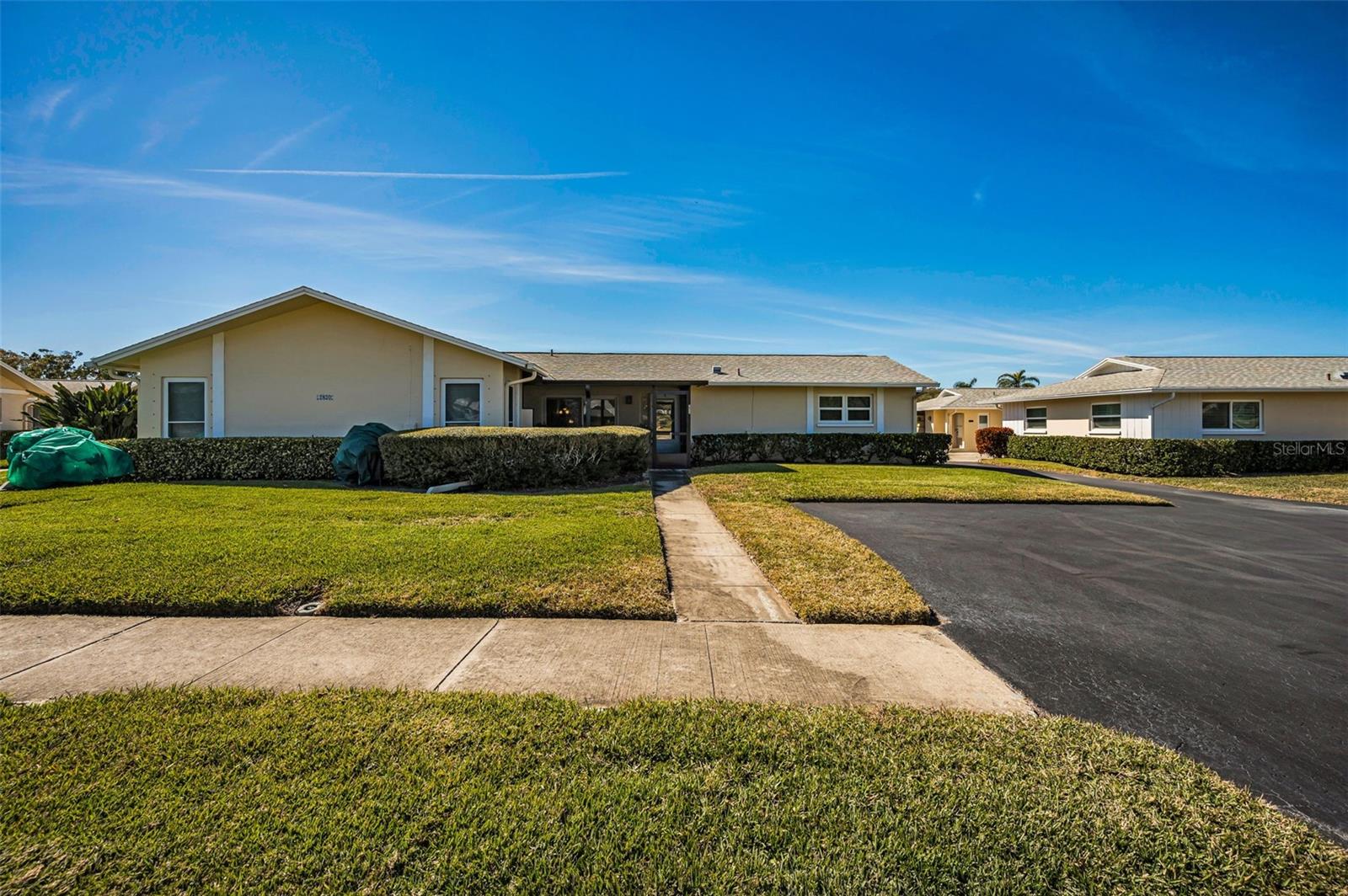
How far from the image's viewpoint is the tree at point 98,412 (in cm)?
1744

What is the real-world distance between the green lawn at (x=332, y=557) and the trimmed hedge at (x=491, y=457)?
265cm

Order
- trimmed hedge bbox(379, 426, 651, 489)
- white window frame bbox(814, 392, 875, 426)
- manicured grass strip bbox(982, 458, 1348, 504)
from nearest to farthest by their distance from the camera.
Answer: trimmed hedge bbox(379, 426, 651, 489) < manicured grass strip bbox(982, 458, 1348, 504) < white window frame bbox(814, 392, 875, 426)

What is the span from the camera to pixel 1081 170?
46.8 feet

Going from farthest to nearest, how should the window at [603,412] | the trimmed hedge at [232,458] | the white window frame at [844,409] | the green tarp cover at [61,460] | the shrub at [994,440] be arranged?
the shrub at [994,440] → the window at [603,412] → the white window frame at [844,409] → the trimmed hedge at [232,458] → the green tarp cover at [61,460]

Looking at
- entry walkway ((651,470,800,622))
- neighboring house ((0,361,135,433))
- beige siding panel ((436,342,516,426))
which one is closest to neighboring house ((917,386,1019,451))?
beige siding panel ((436,342,516,426))

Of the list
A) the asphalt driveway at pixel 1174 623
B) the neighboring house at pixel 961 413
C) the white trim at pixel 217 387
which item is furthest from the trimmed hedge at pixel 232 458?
the neighboring house at pixel 961 413

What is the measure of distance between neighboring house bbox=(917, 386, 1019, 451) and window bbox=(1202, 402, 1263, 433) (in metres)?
12.9

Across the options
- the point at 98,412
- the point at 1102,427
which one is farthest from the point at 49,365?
the point at 1102,427

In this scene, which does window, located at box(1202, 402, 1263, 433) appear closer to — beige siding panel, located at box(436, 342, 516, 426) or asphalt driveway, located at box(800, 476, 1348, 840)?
asphalt driveway, located at box(800, 476, 1348, 840)

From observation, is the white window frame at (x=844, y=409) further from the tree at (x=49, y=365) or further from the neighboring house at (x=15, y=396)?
the tree at (x=49, y=365)

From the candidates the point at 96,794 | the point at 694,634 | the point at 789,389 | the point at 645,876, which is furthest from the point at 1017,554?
the point at 789,389

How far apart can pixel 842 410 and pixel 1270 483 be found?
38.5 feet

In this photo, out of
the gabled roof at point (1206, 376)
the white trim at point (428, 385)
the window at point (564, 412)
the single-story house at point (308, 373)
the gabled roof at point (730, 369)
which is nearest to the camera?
the single-story house at point (308, 373)

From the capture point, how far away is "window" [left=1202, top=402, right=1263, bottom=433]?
1948 centimetres
